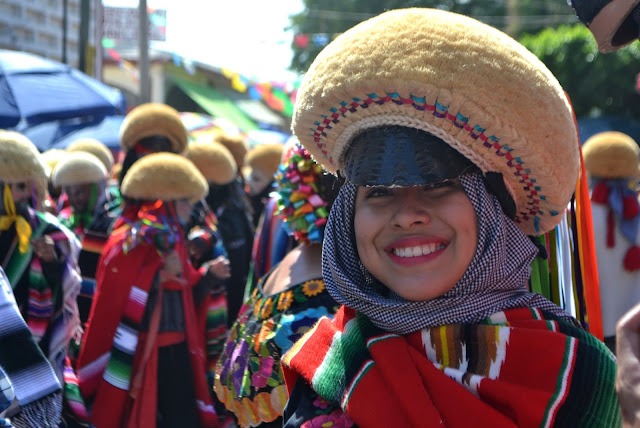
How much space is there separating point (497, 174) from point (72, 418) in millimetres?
3693

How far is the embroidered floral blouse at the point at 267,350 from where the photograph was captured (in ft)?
8.52

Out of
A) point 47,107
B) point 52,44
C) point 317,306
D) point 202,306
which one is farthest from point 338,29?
point 317,306

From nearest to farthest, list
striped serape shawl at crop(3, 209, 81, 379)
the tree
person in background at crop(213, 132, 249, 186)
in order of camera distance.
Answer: striped serape shawl at crop(3, 209, 81, 379) < person in background at crop(213, 132, 249, 186) < the tree

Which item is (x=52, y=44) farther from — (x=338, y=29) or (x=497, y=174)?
(x=497, y=174)

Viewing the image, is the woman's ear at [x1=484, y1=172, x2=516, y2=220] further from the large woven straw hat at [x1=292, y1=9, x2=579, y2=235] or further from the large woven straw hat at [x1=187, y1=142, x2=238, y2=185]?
the large woven straw hat at [x1=187, y1=142, x2=238, y2=185]

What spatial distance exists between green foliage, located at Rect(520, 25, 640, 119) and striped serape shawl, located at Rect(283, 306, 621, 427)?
1707cm

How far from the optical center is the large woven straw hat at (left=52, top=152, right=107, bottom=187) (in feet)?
20.0

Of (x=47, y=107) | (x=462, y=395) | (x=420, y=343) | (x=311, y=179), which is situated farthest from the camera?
(x=47, y=107)

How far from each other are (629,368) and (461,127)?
792mm

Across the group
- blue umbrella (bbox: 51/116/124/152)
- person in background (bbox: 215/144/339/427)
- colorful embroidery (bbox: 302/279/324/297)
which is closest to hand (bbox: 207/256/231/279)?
person in background (bbox: 215/144/339/427)

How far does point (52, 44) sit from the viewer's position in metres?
19.0

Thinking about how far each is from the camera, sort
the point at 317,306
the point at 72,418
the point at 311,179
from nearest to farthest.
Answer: the point at 317,306 → the point at 311,179 → the point at 72,418

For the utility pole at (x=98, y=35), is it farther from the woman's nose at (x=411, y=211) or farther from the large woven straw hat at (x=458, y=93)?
the woman's nose at (x=411, y=211)

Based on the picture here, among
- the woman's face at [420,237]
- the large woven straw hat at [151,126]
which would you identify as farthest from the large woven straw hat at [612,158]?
the woman's face at [420,237]
